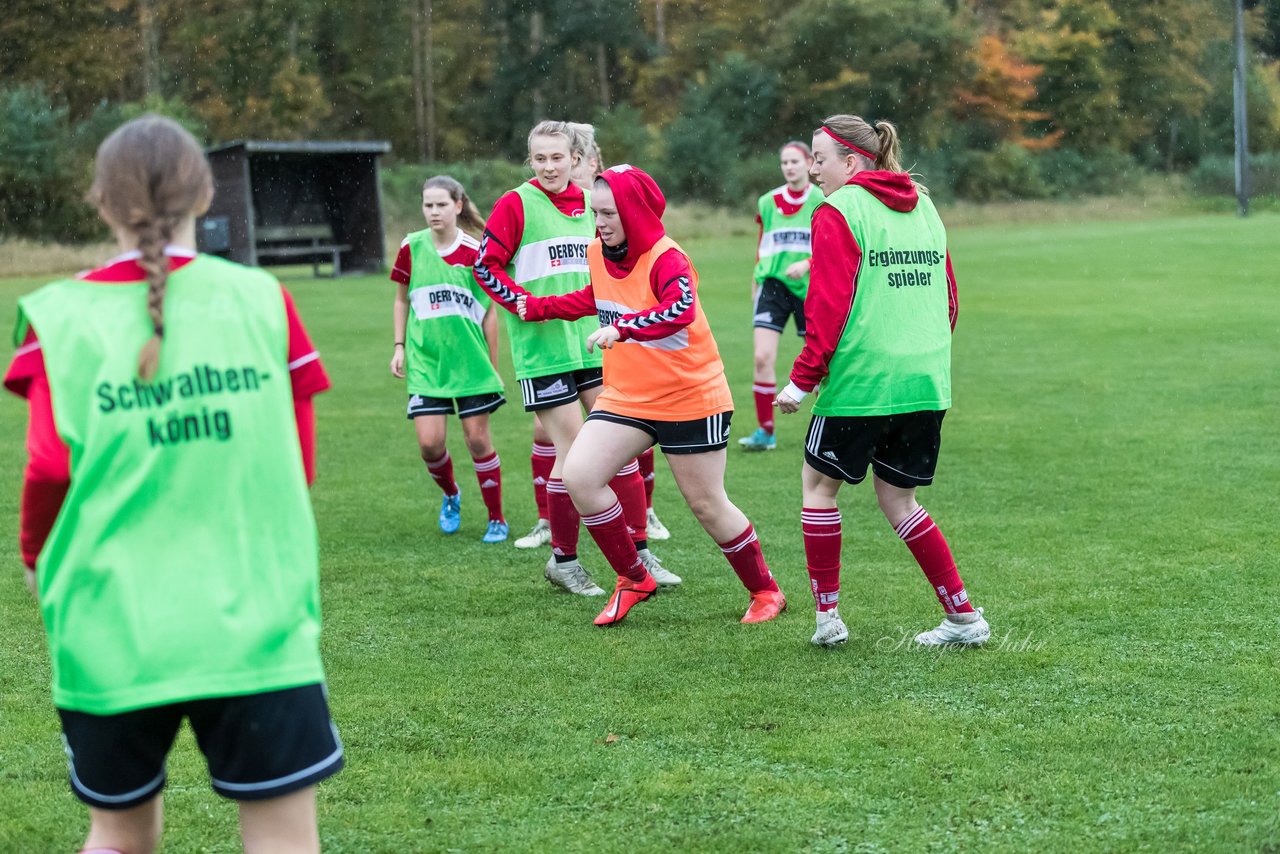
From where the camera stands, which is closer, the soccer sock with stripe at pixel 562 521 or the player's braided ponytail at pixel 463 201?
the soccer sock with stripe at pixel 562 521

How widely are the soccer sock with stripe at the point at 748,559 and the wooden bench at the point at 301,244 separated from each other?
26715mm

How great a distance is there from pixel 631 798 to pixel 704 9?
6289cm

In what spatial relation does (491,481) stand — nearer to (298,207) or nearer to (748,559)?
(748,559)

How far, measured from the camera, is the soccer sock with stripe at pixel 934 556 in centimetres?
524

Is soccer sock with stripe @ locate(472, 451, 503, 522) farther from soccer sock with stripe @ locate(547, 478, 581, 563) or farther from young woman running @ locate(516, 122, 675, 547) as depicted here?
soccer sock with stripe @ locate(547, 478, 581, 563)

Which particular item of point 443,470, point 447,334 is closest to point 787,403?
point 447,334

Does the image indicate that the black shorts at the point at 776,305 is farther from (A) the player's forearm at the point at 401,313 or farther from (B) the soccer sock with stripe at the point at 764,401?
(A) the player's forearm at the point at 401,313

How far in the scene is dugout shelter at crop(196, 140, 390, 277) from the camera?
30953 mm

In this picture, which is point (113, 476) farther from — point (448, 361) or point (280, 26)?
point (280, 26)

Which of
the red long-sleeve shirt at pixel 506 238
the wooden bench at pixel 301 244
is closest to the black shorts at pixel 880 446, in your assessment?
the red long-sleeve shirt at pixel 506 238

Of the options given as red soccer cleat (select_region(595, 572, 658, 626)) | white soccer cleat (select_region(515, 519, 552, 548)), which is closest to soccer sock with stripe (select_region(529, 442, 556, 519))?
white soccer cleat (select_region(515, 519, 552, 548))

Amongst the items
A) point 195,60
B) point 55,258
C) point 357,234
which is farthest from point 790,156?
point 195,60

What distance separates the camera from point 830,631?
539cm

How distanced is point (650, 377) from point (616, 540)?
77 cm
